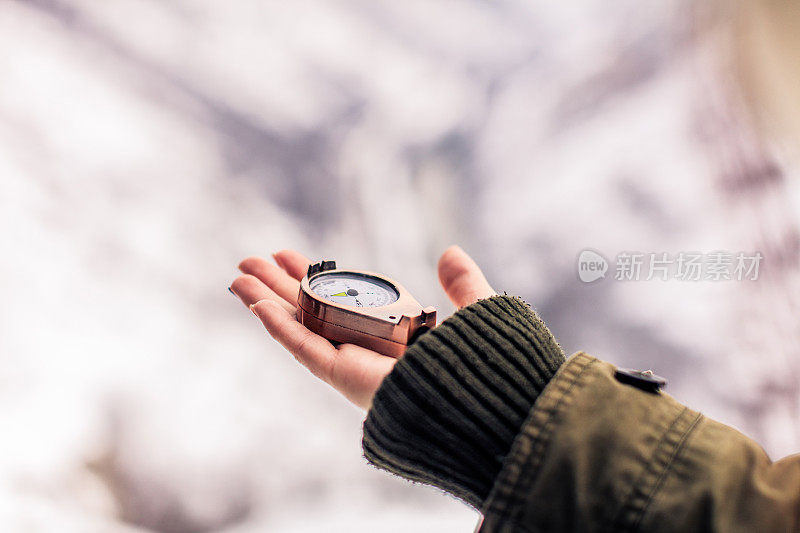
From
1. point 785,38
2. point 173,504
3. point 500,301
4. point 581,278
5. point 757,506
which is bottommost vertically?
point 757,506

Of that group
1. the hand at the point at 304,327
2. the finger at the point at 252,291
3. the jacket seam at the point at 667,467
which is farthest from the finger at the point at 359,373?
the jacket seam at the point at 667,467

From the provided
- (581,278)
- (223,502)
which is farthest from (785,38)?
(223,502)

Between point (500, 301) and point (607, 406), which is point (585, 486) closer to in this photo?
point (607, 406)

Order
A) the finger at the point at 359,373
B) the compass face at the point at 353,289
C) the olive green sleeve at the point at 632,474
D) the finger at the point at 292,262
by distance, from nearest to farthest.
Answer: the olive green sleeve at the point at 632,474 → the finger at the point at 359,373 → the compass face at the point at 353,289 → the finger at the point at 292,262

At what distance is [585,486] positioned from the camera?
0.39 m

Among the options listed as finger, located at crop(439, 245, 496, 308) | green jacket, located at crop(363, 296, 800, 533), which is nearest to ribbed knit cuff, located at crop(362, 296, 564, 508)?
green jacket, located at crop(363, 296, 800, 533)

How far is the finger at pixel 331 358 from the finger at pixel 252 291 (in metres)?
0.05

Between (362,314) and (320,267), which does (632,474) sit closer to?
(362,314)

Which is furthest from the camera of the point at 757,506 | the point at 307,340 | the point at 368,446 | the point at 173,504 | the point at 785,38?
the point at 785,38

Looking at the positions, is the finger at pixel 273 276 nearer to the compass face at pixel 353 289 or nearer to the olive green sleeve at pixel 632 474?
the compass face at pixel 353 289

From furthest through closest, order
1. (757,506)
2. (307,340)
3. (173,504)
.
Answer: (173,504), (307,340), (757,506)

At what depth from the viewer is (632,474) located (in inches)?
15.2

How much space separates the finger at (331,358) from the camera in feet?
1.83

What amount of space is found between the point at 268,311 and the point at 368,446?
9.0 inches
